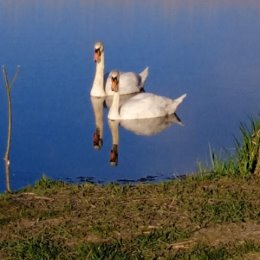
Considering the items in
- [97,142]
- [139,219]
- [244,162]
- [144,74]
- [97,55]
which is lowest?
[139,219]

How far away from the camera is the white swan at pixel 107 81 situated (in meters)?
13.5

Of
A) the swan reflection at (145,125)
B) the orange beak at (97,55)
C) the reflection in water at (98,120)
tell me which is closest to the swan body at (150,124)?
the swan reflection at (145,125)

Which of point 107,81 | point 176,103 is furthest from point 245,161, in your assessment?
point 107,81

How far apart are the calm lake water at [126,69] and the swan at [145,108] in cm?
27

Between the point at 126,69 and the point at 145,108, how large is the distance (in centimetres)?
264

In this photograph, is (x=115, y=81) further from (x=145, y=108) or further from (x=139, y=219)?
(x=139, y=219)

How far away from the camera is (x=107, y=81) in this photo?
1433 centimetres

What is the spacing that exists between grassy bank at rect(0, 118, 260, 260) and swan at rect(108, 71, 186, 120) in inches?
199

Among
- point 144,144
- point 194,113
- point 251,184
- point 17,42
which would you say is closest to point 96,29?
point 17,42

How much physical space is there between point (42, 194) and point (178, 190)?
0.99 metres

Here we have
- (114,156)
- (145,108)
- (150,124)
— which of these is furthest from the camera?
(145,108)

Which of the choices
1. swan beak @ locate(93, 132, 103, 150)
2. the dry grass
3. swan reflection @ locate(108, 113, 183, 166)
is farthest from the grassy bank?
swan reflection @ locate(108, 113, 183, 166)

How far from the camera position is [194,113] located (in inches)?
460

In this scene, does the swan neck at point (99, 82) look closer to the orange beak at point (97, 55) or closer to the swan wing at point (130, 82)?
the orange beak at point (97, 55)
